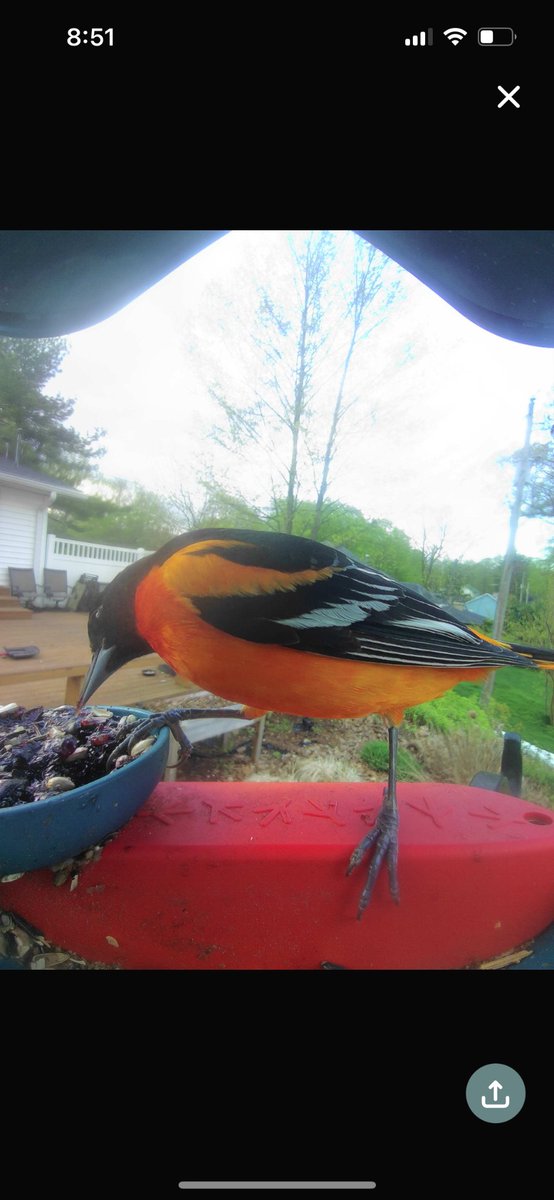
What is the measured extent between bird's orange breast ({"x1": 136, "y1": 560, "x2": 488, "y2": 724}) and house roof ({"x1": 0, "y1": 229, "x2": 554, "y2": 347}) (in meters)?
0.44

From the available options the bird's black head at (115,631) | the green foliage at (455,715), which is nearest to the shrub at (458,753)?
the green foliage at (455,715)

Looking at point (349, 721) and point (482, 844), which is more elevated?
point (349, 721)

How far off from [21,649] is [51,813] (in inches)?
12.2

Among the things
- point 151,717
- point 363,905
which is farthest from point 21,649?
point 363,905

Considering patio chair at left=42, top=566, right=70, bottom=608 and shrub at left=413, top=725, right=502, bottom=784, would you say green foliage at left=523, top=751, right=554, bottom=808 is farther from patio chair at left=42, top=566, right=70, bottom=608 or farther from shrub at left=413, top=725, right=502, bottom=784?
patio chair at left=42, top=566, right=70, bottom=608

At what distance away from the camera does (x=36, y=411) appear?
0.75 m

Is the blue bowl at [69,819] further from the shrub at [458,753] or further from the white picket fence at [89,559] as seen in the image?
the shrub at [458,753]
